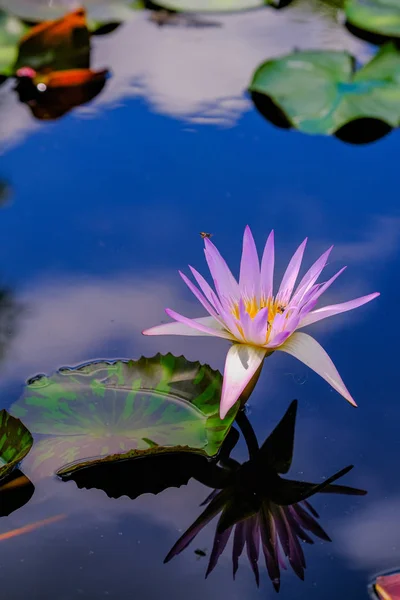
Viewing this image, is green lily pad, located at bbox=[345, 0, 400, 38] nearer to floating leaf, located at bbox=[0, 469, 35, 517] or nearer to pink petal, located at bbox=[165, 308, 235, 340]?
pink petal, located at bbox=[165, 308, 235, 340]

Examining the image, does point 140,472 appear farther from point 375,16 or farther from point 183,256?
point 375,16

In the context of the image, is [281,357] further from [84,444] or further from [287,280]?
[84,444]

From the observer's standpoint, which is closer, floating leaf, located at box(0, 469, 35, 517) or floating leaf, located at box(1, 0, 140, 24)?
floating leaf, located at box(0, 469, 35, 517)

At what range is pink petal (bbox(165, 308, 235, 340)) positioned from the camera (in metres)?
1.49

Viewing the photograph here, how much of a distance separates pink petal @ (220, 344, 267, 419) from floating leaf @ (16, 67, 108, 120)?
4.90 feet

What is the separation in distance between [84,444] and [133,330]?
0.39m

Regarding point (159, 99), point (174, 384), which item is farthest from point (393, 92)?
point (174, 384)

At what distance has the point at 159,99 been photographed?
2.67 m

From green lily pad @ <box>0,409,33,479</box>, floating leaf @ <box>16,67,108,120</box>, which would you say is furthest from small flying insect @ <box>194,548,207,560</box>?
floating leaf @ <box>16,67,108,120</box>

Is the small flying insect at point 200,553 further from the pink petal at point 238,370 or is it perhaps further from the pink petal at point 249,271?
the pink petal at point 249,271

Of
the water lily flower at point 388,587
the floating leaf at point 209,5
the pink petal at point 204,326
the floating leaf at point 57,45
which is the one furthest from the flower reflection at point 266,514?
the floating leaf at point 209,5

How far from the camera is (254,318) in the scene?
1.45 metres

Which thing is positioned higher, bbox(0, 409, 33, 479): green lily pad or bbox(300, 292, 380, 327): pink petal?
bbox(300, 292, 380, 327): pink petal

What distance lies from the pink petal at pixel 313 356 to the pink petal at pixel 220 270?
150 millimetres
